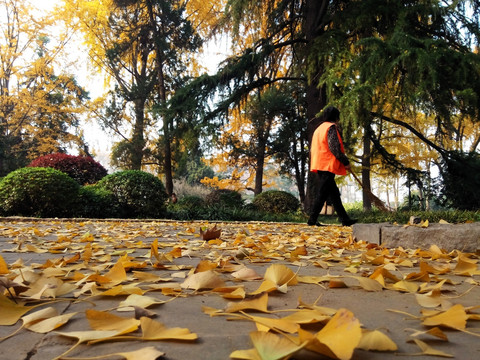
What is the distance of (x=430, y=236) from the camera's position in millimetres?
3127

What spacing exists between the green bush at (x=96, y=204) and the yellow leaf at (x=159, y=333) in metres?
9.00

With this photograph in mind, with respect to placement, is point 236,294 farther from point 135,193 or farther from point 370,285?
point 135,193

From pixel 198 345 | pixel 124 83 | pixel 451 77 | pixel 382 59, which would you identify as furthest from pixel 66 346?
pixel 124 83

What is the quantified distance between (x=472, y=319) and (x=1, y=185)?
989cm

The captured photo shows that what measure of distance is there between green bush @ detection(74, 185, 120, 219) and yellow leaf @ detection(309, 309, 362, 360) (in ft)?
30.4

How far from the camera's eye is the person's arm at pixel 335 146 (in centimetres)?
543

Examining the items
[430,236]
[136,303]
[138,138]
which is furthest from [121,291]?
[138,138]

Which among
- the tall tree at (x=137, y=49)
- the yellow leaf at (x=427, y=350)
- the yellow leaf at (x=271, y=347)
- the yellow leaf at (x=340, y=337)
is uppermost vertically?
the tall tree at (x=137, y=49)

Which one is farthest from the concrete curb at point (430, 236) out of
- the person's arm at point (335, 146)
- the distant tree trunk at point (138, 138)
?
the distant tree trunk at point (138, 138)

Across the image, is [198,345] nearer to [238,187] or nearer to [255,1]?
[255,1]

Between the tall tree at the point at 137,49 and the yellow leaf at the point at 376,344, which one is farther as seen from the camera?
the tall tree at the point at 137,49

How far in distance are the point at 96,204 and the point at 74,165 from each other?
3.92 metres

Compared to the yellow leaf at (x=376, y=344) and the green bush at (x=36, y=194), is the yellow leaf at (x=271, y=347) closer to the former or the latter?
the yellow leaf at (x=376, y=344)

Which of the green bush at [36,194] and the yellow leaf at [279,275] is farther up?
the green bush at [36,194]
